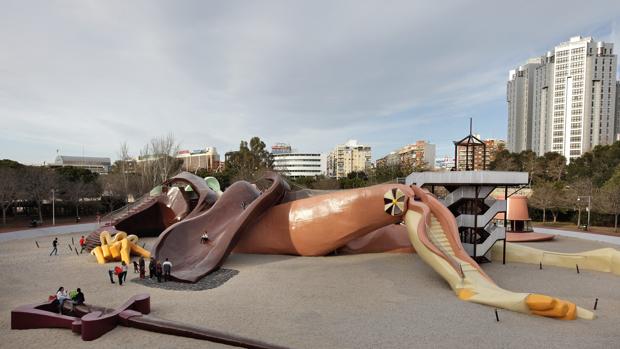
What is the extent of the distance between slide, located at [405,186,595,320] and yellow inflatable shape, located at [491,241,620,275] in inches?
270

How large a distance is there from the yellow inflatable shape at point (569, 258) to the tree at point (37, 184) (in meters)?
46.8

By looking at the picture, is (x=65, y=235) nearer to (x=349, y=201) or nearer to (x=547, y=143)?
(x=349, y=201)

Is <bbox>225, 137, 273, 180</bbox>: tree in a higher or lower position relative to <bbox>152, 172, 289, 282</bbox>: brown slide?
higher

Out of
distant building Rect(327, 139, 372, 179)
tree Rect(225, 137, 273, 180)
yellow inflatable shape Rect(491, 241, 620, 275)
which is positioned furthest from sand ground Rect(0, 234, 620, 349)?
distant building Rect(327, 139, 372, 179)

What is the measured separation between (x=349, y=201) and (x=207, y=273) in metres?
8.02

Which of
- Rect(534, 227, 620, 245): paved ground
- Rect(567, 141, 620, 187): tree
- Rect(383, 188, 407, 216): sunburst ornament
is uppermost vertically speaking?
Rect(567, 141, 620, 187): tree

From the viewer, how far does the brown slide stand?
57.6ft

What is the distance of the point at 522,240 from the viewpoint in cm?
2941

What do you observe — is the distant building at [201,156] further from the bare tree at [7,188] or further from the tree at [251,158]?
the bare tree at [7,188]

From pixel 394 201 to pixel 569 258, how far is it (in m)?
10.6

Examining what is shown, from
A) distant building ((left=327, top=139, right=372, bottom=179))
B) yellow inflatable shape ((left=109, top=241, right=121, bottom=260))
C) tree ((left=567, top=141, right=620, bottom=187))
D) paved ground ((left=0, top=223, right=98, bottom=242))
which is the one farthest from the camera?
distant building ((left=327, top=139, right=372, bottom=179))

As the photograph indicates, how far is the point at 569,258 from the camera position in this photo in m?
19.2

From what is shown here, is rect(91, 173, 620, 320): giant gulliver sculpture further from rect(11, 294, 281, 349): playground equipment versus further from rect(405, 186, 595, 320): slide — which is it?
rect(11, 294, 281, 349): playground equipment

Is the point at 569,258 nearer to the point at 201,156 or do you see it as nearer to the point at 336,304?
the point at 336,304
